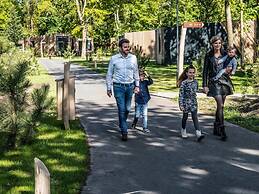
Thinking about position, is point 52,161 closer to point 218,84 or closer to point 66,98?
point 66,98

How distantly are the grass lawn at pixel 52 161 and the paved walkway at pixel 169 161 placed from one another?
0.19 metres

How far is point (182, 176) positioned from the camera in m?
6.41

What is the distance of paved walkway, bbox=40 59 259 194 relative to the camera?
5.97 meters

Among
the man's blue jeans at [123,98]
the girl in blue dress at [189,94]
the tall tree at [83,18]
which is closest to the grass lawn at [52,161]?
the man's blue jeans at [123,98]

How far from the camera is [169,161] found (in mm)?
7223

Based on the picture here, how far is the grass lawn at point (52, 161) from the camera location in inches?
235

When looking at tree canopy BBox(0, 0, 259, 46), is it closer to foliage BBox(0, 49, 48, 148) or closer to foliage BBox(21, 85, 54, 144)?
foliage BBox(21, 85, 54, 144)

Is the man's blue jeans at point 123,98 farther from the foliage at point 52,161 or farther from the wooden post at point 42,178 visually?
the wooden post at point 42,178

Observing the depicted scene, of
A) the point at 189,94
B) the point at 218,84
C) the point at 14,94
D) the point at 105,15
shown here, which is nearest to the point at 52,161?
the point at 14,94

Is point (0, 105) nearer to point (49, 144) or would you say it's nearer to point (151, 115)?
point (49, 144)

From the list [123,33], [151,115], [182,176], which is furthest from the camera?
[123,33]

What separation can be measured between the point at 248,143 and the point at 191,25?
7216 millimetres

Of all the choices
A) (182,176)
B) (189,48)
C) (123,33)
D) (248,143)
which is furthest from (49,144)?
(123,33)

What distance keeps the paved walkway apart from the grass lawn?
0.61 feet
